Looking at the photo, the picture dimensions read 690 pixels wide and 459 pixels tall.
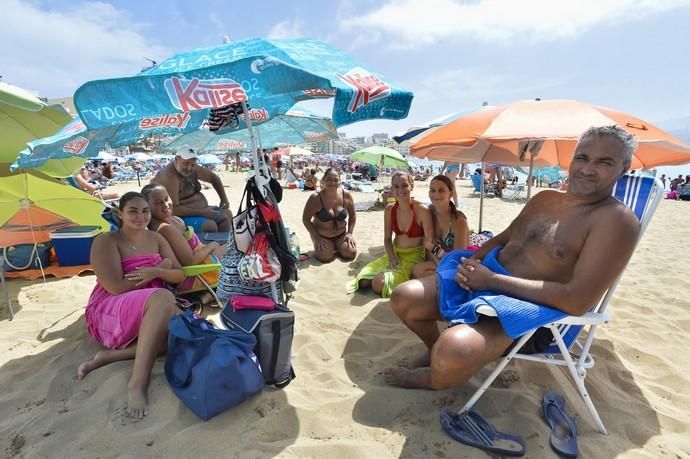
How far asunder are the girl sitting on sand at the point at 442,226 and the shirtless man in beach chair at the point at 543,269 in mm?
1212

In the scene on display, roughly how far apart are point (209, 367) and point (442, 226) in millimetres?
2705

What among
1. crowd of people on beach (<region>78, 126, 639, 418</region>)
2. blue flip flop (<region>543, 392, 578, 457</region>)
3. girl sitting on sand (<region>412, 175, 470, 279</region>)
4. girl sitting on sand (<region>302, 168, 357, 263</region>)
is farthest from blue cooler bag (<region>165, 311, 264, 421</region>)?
girl sitting on sand (<region>302, 168, 357, 263</region>)

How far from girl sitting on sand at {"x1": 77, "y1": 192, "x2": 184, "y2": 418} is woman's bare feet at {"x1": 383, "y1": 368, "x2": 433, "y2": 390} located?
4.85 feet

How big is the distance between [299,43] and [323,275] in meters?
2.75

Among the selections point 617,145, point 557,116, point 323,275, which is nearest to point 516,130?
point 557,116

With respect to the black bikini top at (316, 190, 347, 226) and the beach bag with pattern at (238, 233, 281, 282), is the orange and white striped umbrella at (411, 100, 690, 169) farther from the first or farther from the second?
the black bikini top at (316, 190, 347, 226)

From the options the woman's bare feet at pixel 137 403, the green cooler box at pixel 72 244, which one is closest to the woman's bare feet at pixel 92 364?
the woman's bare feet at pixel 137 403

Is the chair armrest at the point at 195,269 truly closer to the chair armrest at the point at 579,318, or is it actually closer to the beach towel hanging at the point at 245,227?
the beach towel hanging at the point at 245,227

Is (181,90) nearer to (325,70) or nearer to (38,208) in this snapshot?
(325,70)

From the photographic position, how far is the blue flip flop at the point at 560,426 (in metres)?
1.75

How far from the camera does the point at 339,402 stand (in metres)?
2.15

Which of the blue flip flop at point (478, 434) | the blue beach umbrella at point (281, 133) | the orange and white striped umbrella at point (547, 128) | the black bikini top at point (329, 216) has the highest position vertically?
the blue beach umbrella at point (281, 133)

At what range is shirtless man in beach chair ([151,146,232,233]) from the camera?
448 centimetres

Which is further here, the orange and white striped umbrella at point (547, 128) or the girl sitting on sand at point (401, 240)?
the girl sitting on sand at point (401, 240)
